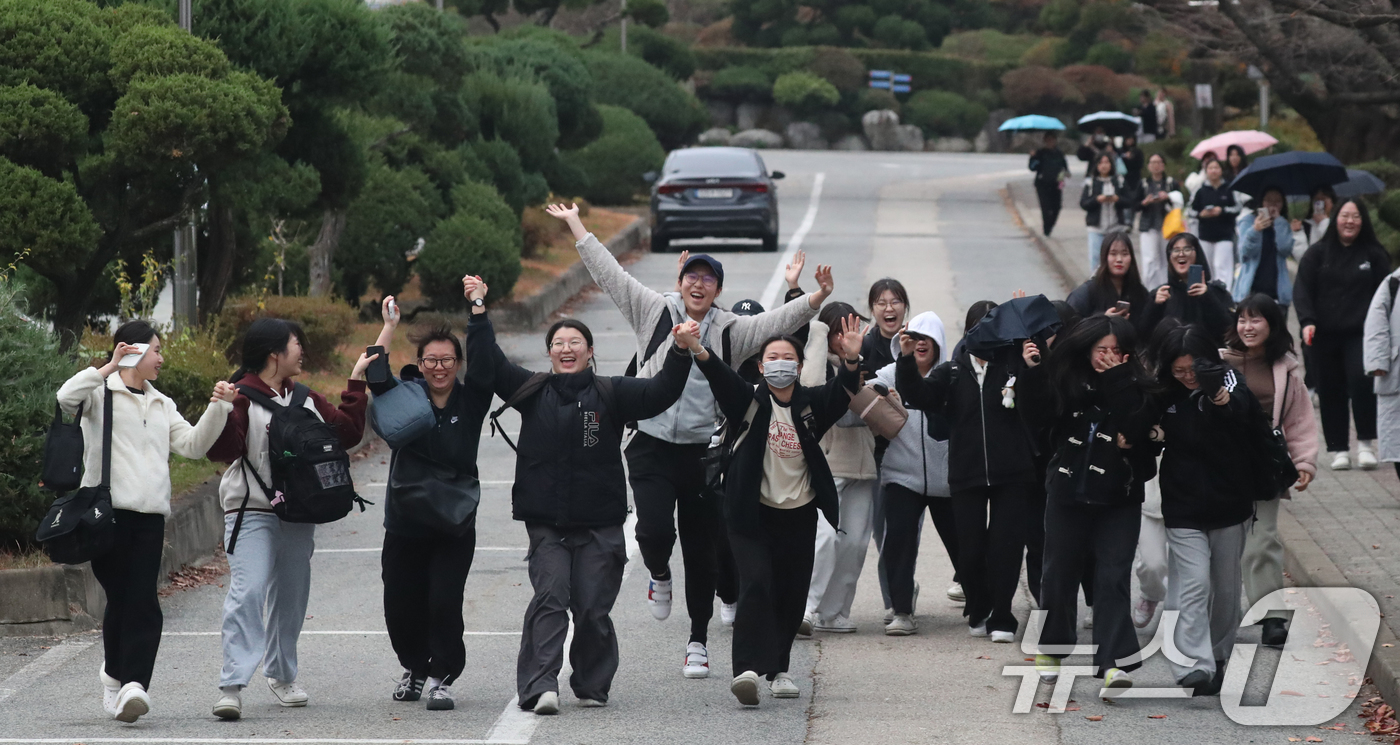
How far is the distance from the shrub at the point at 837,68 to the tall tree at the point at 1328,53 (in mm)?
27360

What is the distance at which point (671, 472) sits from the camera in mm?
7426

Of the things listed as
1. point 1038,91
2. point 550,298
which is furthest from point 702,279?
point 1038,91

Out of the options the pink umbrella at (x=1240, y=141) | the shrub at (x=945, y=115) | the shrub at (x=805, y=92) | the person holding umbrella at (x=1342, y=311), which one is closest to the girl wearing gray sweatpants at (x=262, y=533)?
the person holding umbrella at (x=1342, y=311)

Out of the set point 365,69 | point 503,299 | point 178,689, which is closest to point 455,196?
point 503,299

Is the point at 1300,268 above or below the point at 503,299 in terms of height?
above

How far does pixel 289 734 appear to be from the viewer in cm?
660

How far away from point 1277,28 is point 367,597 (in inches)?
633

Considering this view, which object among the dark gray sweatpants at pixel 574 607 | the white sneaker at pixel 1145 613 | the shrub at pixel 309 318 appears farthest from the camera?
the shrub at pixel 309 318

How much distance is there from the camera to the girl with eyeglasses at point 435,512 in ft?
22.6

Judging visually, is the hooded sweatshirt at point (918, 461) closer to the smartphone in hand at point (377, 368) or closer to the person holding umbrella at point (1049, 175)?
the smartphone in hand at point (377, 368)

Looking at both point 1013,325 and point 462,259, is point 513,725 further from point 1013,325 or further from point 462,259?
point 462,259

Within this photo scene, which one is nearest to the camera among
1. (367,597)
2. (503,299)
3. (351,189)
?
(367,597)

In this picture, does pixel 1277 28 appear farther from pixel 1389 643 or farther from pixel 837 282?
pixel 1389 643

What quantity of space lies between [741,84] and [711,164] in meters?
30.6
